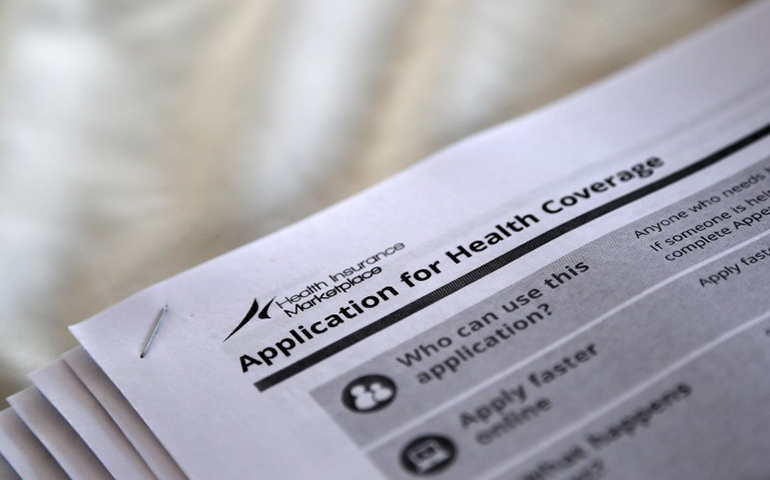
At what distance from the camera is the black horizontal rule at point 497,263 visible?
0.34m

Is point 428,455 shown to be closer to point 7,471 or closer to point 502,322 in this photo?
point 502,322

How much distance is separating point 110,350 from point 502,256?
0.60ft

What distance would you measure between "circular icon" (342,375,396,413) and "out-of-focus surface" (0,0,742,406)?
0.40 ft

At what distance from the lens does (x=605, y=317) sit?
0.34 meters

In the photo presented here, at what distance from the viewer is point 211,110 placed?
17.2 inches

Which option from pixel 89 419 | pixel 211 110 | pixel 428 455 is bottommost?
pixel 428 455

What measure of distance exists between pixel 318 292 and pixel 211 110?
0.13 meters

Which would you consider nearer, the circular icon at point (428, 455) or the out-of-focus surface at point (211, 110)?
the circular icon at point (428, 455)

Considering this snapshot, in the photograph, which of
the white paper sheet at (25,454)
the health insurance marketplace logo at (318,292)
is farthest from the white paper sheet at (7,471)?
the health insurance marketplace logo at (318,292)

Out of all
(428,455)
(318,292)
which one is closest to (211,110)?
(318,292)

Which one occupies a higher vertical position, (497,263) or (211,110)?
(211,110)

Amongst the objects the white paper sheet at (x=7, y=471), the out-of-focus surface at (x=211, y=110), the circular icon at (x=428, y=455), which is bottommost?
the circular icon at (x=428, y=455)

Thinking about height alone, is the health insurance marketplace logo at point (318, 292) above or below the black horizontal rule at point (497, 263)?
above

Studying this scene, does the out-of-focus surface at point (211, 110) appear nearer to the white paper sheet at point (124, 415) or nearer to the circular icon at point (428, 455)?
the white paper sheet at point (124, 415)
